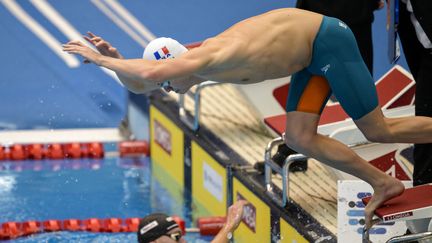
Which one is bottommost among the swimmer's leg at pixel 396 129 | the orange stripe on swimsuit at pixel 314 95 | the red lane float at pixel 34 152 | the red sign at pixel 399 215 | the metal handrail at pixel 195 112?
the red lane float at pixel 34 152

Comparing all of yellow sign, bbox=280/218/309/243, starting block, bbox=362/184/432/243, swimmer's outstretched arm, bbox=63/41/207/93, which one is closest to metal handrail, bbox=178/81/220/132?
yellow sign, bbox=280/218/309/243

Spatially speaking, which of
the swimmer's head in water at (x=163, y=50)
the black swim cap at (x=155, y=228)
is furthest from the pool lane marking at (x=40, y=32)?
the swimmer's head in water at (x=163, y=50)

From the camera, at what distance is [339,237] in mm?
6883

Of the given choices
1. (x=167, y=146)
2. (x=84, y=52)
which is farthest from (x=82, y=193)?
(x=84, y=52)

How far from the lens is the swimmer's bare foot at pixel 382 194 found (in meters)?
6.31

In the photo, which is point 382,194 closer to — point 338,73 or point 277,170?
point 338,73

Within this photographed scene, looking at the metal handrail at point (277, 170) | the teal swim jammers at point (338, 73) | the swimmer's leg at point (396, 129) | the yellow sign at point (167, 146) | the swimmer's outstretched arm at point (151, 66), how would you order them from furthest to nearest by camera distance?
the yellow sign at point (167, 146) → the metal handrail at point (277, 170) → the swimmer's leg at point (396, 129) → the teal swim jammers at point (338, 73) → the swimmer's outstretched arm at point (151, 66)

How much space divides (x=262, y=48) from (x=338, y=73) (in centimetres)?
45

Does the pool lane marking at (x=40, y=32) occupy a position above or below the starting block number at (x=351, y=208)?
above

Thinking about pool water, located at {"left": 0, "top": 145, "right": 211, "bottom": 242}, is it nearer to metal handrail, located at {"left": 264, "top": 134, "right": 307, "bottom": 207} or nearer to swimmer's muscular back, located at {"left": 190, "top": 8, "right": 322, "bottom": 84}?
metal handrail, located at {"left": 264, "top": 134, "right": 307, "bottom": 207}

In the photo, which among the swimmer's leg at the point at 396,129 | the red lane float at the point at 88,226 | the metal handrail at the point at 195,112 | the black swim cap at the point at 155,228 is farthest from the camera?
the metal handrail at the point at 195,112

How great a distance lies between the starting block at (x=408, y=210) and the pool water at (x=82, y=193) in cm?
234

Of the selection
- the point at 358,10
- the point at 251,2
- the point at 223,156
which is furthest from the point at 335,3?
the point at 251,2

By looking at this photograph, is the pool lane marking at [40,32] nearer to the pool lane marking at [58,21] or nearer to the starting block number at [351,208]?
the pool lane marking at [58,21]
